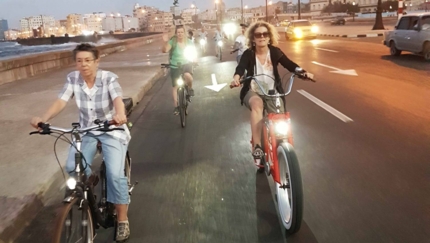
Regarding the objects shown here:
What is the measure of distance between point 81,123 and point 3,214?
4.44ft

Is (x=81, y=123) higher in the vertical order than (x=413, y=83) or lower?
higher

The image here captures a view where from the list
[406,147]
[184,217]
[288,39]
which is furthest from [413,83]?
[288,39]

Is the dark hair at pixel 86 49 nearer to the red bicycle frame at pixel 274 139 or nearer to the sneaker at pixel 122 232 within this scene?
the sneaker at pixel 122 232

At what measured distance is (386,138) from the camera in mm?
7023

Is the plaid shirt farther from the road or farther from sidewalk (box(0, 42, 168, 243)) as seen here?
sidewalk (box(0, 42, 168, 243))

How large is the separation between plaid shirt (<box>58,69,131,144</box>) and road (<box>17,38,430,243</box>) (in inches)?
46.0

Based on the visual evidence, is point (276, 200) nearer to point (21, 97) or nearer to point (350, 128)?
point (350, 128)

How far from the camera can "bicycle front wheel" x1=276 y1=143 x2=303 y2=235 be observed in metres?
3.86

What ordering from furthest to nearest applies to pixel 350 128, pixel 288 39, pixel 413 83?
Answer: pixel 288 39 < pixel 413 83 < pixel 350 128

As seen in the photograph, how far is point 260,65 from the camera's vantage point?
5137mm

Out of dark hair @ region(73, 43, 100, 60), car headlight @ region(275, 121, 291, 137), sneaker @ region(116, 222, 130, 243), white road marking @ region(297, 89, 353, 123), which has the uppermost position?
dark hair @ region(73, 43, 100, 60)

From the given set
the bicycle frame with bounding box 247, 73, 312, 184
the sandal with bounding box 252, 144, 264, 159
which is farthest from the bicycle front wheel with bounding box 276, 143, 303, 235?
the sandal with bounding box 252, 144, 264, 159

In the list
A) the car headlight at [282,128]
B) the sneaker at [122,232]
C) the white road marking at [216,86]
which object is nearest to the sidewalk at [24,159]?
the sneaker at [122,232]

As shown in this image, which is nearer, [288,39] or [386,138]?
[386,138]
